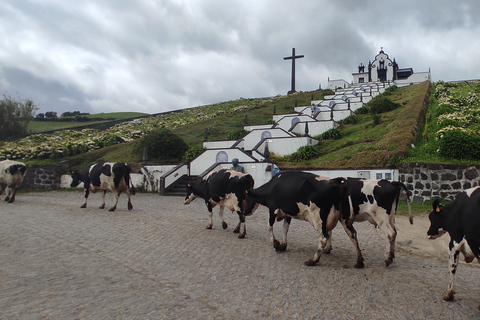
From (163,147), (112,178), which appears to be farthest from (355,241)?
(163,147)

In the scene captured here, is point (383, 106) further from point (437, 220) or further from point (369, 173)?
point (437, 220)

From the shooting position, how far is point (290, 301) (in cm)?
514

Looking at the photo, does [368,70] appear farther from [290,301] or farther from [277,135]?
[290,301]

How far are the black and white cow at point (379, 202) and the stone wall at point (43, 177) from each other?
21.9 meters

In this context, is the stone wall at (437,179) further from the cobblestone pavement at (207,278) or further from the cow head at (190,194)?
the cow head at (190,194)

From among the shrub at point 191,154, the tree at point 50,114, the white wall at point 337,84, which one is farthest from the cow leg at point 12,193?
the white wall at point 337,84

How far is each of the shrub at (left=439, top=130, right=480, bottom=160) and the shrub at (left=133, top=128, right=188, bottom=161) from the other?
1677 centimetres

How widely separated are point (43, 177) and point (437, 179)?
23343mm

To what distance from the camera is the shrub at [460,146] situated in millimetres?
14531

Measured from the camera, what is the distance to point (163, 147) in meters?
25.4

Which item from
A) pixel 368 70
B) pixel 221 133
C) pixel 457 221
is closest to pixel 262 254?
pixel 457 221

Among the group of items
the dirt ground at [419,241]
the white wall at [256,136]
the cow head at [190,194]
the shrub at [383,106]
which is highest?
the shrub at [383,106]

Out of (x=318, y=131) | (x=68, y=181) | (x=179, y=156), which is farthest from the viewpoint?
(x=318, y=131)

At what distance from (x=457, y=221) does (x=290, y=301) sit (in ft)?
8.80
